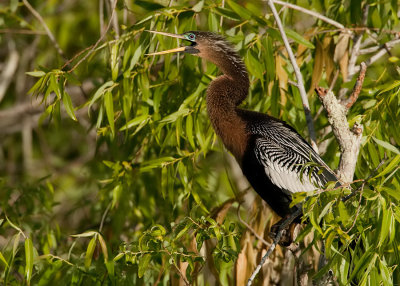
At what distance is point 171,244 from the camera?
112 inches

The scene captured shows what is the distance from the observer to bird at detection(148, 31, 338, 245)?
3.71 metres

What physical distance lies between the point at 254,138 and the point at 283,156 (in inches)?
7.6

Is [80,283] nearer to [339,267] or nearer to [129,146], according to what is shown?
[129,146]

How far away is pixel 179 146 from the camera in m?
3.72

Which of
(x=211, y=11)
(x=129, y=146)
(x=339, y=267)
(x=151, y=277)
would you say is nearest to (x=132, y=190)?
(x=129, y=146)

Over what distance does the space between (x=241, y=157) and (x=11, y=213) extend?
157cm

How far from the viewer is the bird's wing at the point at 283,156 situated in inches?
145

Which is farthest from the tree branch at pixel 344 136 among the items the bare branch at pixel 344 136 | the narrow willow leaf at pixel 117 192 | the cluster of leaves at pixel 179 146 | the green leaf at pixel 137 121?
the narrow willow leaf at pixel 117 192

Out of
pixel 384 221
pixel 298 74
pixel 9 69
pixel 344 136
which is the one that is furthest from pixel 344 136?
pixel 9 69

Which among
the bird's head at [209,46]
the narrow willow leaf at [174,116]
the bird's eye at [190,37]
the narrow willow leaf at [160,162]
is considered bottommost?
the narrow willow leaf at [160,162]

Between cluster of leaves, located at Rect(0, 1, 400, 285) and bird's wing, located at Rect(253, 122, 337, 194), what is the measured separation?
14 cm

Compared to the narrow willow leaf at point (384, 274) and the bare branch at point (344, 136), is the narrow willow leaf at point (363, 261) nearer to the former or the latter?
the narrow willow leaf at point (384, 274)

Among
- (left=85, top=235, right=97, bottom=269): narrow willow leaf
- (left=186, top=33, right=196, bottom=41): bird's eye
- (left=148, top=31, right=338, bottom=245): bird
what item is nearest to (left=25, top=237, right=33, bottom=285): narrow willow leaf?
(left=85, top=235, right=97, bottom=269): narrow willow leaf

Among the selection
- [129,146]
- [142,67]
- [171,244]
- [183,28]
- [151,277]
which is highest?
[183,28]
